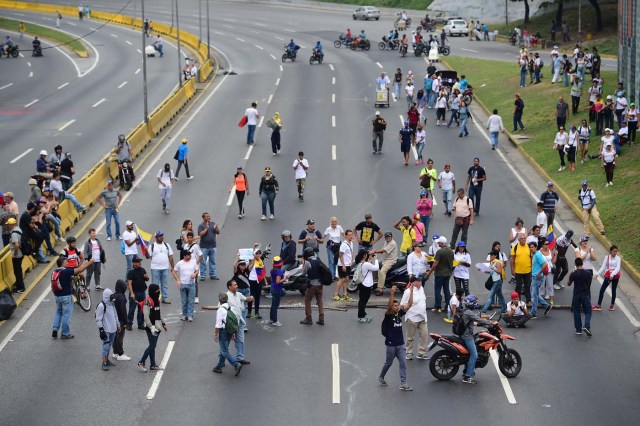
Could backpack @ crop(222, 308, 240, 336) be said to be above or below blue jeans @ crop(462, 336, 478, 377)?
above

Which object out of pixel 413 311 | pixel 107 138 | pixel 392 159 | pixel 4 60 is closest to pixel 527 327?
pixel 413 311

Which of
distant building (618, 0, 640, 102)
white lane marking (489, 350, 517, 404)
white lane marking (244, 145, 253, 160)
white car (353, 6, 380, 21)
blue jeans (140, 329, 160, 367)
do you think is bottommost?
white lane marking (489, 350, 517, 404)

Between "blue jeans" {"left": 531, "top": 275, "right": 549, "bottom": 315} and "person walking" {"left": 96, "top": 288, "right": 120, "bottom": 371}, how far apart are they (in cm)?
898

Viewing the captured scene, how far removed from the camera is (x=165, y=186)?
103 ft

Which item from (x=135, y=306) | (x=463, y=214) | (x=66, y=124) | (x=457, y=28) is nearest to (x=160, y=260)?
(x=135, y=306)

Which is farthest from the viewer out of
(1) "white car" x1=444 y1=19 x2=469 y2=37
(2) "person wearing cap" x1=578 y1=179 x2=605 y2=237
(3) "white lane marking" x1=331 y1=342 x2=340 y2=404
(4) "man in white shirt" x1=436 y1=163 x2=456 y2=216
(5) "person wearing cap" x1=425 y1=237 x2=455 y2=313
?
(1) "white car" x1=444 y1=19 x2=469 y2=37

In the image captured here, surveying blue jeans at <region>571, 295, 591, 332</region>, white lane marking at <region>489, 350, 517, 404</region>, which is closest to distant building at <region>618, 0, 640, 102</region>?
blue jeans at <region>571, 295, 591, 332</region>

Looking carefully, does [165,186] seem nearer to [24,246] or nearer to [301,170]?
[301,170]

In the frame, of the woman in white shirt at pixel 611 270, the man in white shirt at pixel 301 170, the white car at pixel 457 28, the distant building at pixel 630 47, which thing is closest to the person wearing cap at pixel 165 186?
the man in white shirt at pixel 301 170

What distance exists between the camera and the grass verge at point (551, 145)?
2962 centimetres

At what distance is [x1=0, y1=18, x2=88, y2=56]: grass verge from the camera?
80875 millimetres

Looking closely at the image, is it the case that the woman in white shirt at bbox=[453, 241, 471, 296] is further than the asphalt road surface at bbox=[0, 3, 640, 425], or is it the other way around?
the woman in white shirt at bbox=[453, 241, 471, 296]

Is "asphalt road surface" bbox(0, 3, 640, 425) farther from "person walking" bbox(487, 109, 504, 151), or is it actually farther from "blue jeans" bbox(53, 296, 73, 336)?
"person walking" bbox(487, 109, 504, 151)

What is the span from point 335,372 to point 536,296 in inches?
218
